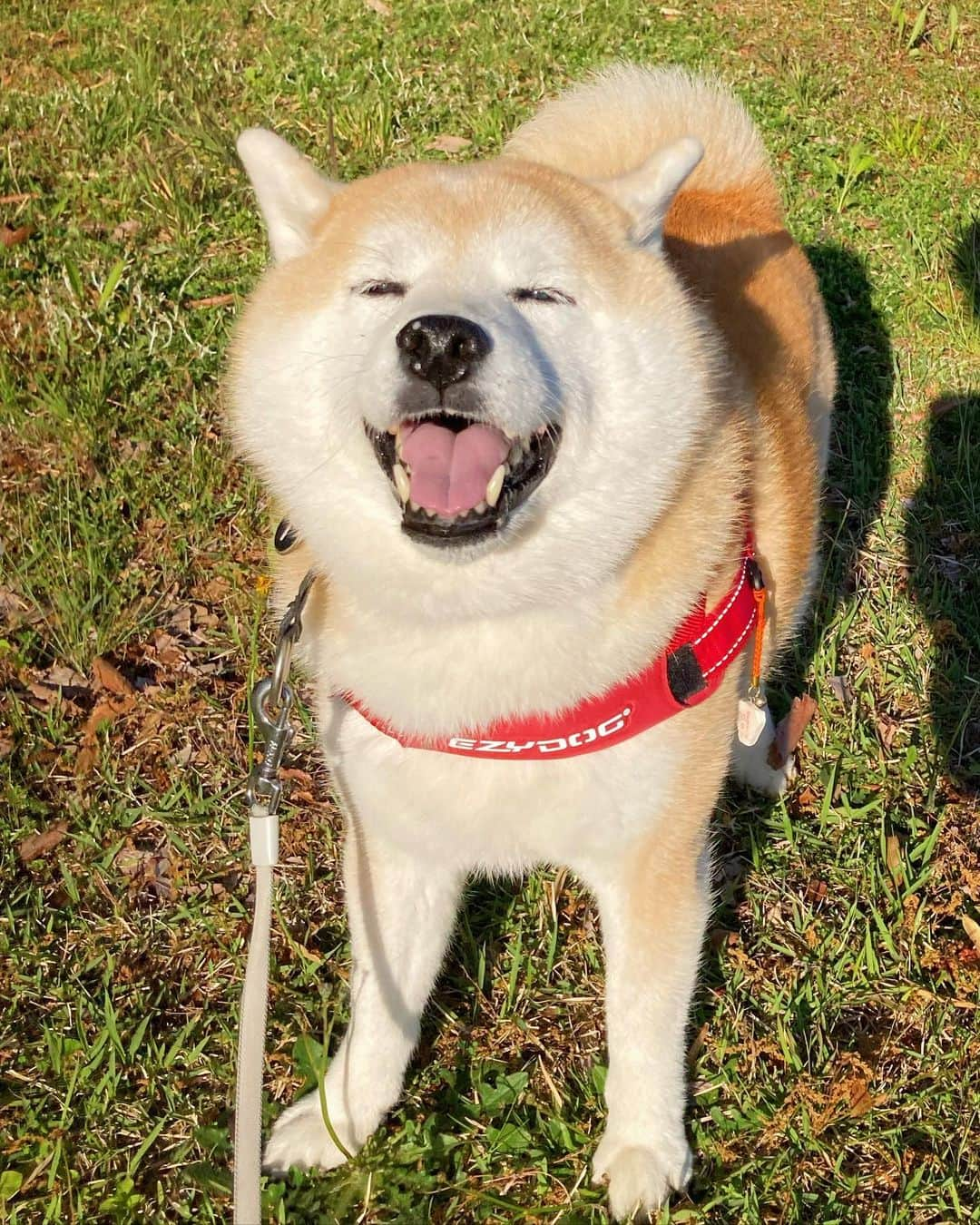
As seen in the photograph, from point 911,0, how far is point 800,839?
4.31 m

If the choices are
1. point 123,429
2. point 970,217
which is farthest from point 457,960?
point 970,217

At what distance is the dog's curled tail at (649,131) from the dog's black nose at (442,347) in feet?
4.47

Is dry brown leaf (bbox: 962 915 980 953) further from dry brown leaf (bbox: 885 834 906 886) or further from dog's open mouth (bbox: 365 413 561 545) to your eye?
dog's open mouth (bbox: 365 413 561 545)

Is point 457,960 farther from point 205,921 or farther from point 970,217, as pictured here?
point 970,217

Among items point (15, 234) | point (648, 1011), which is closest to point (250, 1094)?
point (648, 1011)

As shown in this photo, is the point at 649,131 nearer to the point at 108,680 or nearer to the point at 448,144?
the point at 448,144

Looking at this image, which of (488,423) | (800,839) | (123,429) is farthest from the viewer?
(123,429)

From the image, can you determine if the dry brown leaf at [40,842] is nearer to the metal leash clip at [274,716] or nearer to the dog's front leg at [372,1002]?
the dog's front leg at [372,1002]

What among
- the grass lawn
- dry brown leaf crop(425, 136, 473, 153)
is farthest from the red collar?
dry brown leaf crop(425, 136, 473, 153)

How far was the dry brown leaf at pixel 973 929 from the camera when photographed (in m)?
2.25

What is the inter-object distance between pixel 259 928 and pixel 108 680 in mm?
1331

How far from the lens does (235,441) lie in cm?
183

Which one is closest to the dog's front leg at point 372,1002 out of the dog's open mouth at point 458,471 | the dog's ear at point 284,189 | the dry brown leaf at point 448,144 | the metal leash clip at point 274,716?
the metal leash clip at point 274,716

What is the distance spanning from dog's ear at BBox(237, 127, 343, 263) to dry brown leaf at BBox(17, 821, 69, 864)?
1.37 metres
